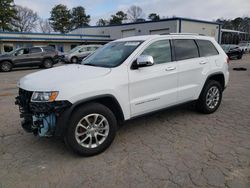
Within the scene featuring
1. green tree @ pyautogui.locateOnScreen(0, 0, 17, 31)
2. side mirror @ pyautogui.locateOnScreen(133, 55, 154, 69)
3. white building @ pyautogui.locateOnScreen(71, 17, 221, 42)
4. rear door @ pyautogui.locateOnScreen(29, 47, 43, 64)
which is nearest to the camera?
side mirror @ pyautogui.locateOnScreen(133, 55, 154, 69)

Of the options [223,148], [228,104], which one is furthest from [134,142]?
[228,104]

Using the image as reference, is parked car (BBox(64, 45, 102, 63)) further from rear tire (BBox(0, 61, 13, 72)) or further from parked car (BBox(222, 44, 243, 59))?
parked car (BBox(222, 44, 243, 59))

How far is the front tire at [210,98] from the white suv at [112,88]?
0.10ft

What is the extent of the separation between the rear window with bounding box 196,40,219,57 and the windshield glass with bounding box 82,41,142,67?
1634 millimetres

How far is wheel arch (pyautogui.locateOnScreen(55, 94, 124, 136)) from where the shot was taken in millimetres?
2976

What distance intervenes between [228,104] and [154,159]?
3.61 m

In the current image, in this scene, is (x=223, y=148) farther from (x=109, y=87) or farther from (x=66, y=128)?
(x=66, y=128)

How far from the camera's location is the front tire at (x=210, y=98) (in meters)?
4.82

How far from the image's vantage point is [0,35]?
27.3 metres

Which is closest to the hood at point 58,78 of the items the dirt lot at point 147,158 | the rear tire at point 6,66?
the dirt lot at point 147,158

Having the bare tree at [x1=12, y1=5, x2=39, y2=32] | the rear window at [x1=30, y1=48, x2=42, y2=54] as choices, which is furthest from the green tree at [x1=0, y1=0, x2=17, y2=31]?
the rear window at [x1=30, y1=48, x2=42, y2=54]

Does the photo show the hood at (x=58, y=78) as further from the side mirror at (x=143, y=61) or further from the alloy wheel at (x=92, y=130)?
the alloy wheel at (x=92, y=130)

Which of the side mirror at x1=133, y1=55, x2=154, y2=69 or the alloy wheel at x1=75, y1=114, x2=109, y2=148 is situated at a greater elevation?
the side mirror at x1=133, y1=55, x2=154, y2=69

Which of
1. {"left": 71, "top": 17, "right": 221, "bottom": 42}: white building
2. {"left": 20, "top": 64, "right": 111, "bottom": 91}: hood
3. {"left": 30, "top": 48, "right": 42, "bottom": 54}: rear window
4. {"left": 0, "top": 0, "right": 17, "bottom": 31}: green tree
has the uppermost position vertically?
{"left": 0, "top": 0, "right": 17, "bottom": 31}: green tree
